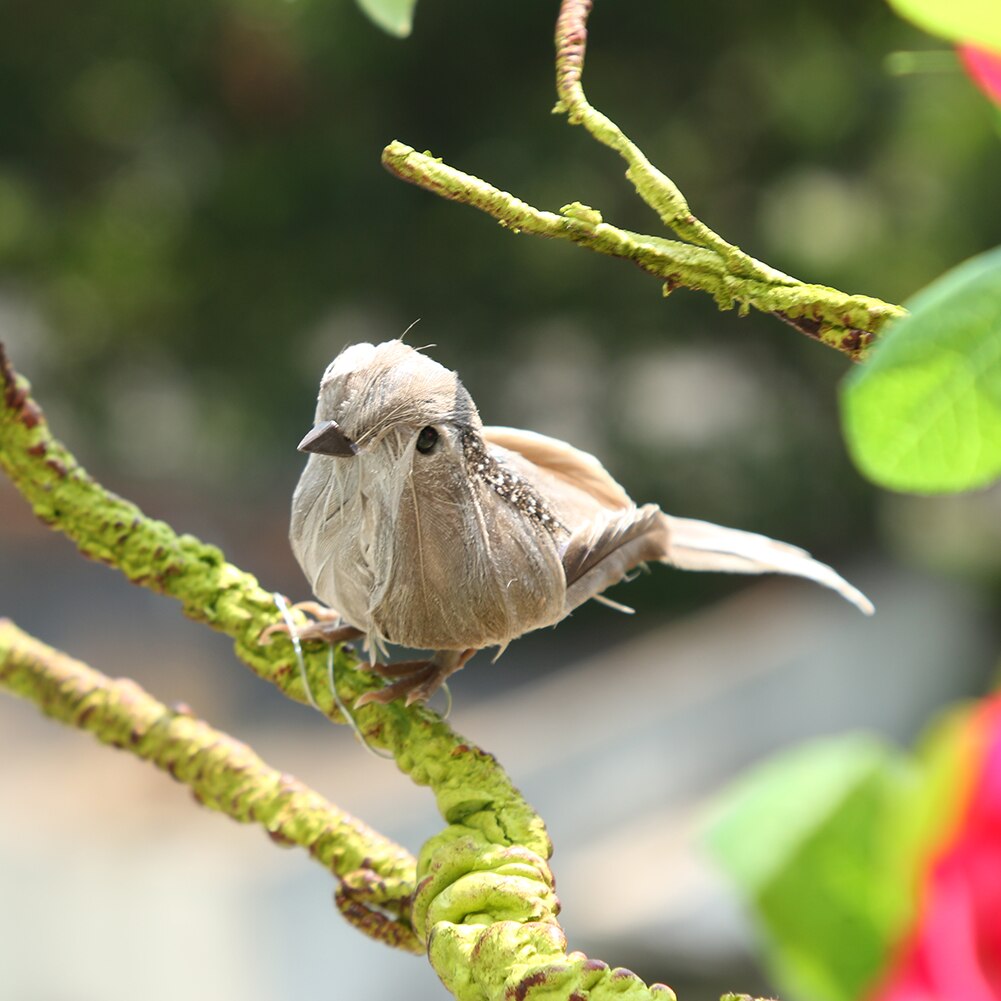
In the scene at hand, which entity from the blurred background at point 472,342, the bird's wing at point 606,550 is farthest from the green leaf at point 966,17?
the blurred background at point 472,342

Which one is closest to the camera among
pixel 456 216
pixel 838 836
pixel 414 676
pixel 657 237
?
pixel 838 836

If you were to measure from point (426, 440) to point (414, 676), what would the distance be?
73 mm

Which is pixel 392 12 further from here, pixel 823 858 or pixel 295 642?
pixel 295 642

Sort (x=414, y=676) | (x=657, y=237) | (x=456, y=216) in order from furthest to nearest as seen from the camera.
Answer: (x=456, y=216) → (x=414, y=676) → (x=657, y=237)

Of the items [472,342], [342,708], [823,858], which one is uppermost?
[472,342]

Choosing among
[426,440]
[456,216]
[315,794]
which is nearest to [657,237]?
[426,440]

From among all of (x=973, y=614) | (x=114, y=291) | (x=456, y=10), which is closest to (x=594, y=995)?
(x=456, y=10)

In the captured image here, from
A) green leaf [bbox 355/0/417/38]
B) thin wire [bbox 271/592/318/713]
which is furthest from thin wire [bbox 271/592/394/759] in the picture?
green leaf [bbox 355/0/417/38]

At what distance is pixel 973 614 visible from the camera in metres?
2.03

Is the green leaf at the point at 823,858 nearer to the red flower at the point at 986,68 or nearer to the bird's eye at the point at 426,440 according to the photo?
the red flower at the point at 986,68

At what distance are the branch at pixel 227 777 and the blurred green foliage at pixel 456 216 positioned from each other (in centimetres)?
118

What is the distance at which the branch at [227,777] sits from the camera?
1.08 ft

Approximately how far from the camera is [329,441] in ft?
0.97

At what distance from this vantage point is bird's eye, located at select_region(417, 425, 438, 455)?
0.31m
